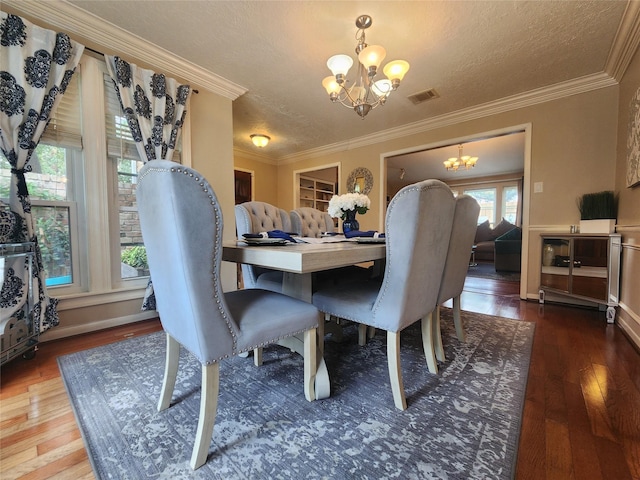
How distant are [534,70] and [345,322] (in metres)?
3.03

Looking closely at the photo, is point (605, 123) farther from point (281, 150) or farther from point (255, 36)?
point (281, 150)

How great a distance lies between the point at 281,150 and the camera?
5.28 metres

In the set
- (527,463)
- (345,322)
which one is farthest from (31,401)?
(527,463)

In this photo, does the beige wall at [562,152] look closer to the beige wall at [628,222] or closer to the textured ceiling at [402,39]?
the beige wall at [628,222]

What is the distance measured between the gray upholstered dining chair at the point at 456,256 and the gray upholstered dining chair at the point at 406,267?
246 mm

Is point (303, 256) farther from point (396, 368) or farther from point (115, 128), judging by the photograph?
point (115, 128)

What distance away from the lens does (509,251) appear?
5043mm

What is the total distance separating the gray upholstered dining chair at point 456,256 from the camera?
1.52 metres

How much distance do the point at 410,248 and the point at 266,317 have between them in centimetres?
65

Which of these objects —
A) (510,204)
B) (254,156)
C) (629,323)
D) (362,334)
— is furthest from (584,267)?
(510,204)

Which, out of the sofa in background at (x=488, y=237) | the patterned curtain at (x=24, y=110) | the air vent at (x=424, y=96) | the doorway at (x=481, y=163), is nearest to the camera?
the patterned curtain at (x=24, y=110)

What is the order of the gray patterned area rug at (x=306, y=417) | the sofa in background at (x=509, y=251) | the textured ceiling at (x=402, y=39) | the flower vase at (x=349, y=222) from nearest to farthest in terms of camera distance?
the gray patterned area rug at (x=306, y=417)
the textured ceiling at (x=402, y=39)
the flower vase at (x=349, y=222)
the sofa in background at (x=509, y=251)

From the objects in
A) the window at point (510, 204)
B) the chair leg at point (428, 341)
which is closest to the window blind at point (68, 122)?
the chair leg at point (428, 341)

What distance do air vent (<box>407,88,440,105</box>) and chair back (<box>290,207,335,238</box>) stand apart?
176cm
